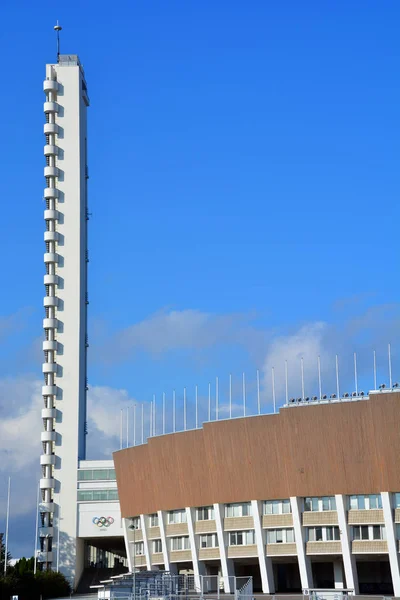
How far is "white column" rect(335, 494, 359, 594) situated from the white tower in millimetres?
36602

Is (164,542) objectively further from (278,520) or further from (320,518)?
(320,518)

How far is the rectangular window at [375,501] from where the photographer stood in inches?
3159

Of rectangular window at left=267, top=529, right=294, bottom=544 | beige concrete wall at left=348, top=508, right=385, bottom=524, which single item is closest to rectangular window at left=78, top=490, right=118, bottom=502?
rectangular window at left=267, top=529, right=294, bottom=544

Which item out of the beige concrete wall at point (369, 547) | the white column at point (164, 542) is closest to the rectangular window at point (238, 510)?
the white column at point (164, 542)

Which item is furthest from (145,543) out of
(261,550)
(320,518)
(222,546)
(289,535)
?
(320,518)

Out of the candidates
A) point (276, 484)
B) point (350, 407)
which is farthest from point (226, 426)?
point (350, 407)

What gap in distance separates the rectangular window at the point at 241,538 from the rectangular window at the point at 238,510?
5.19 feet

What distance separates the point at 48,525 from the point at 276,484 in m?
33.6

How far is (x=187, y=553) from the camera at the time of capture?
9350 centimetres

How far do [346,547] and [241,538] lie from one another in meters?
11.3

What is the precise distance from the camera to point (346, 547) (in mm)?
80562

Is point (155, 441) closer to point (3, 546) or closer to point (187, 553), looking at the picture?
point (187, 553)

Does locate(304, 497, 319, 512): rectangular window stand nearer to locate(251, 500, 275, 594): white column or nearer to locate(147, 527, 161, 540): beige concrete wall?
locate(251, 500, 275, 594): white column

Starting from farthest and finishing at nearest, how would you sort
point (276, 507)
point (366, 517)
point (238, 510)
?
point (238, 510) < point (276, 507) < point (366, 517)
